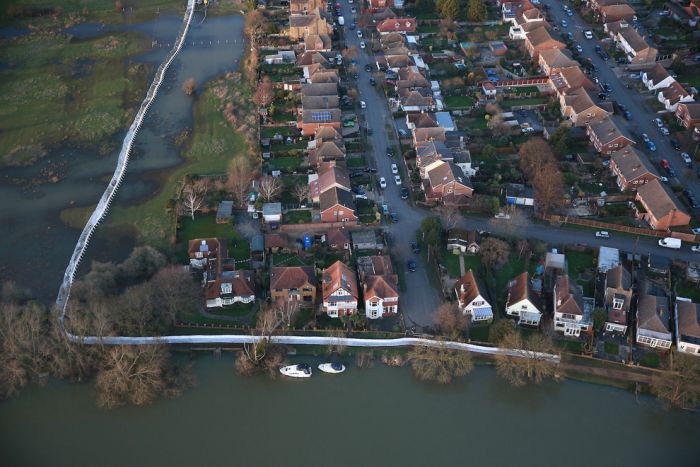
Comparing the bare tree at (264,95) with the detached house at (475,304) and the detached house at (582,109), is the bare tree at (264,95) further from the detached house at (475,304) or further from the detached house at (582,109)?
the detached house at (475,304)

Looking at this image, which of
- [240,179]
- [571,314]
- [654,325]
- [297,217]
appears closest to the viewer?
[654,325]

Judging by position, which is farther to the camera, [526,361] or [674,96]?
[674,96]

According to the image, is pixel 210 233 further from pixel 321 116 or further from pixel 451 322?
pixel 451 322

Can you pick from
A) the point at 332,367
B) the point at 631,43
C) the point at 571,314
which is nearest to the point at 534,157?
the point at 571,314

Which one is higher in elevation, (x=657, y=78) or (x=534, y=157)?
(x=657, y=78)

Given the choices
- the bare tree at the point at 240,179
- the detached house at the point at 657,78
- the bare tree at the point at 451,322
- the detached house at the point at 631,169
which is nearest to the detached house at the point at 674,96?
the detached house at the point at 657,78

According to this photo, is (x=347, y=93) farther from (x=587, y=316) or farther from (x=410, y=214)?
(x=587, y=316)

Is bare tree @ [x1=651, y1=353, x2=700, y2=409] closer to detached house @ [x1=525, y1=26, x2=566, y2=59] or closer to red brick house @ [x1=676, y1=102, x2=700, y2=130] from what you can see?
red brick house @ [x1=676, y1=102, x2=700, y2=130]

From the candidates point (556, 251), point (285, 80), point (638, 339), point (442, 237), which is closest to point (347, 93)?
point (285, 80)
